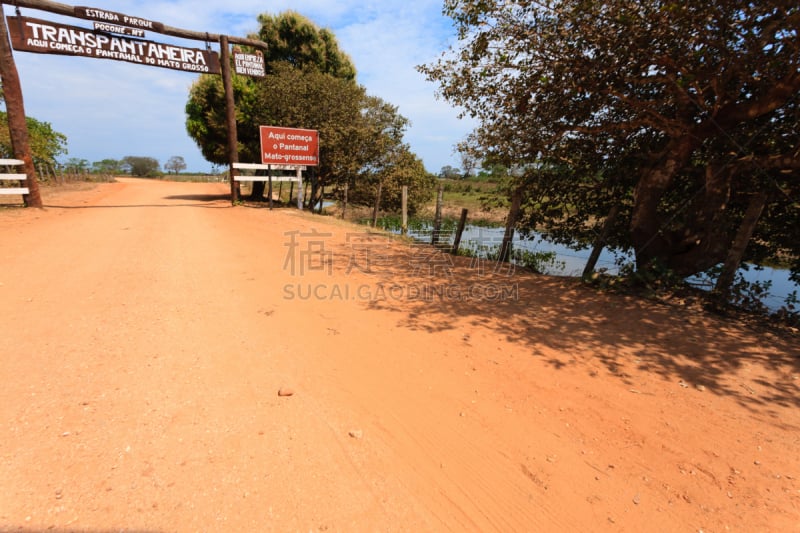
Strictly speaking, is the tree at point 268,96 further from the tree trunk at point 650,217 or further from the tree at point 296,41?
the tree trunk at point 650,217

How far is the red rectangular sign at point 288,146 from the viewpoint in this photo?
11.9 metres

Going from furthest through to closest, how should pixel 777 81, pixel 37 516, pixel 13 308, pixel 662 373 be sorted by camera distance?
pixel 777 81, pixel 13 308, pixel 662 373, pixel 37 516

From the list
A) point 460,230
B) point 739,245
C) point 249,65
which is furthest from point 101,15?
point 739,245

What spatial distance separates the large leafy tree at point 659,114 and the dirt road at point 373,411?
2577 millimetres

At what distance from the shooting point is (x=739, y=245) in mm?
5059

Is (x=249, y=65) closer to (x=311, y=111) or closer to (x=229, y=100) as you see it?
(x=229, y=100)

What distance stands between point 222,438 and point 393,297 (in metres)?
3.08

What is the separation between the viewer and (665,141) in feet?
21.9

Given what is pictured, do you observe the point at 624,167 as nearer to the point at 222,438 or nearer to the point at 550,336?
the point at 550,336

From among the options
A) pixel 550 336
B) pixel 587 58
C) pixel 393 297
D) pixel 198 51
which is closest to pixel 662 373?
pixel 550 336

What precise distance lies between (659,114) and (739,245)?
229 cm

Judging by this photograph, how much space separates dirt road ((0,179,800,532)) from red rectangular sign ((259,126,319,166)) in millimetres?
8019

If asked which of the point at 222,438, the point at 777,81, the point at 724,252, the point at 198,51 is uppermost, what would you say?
the point at 198,51

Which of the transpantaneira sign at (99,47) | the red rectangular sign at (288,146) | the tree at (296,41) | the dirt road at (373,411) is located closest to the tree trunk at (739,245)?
the dirt road at (373,411)
